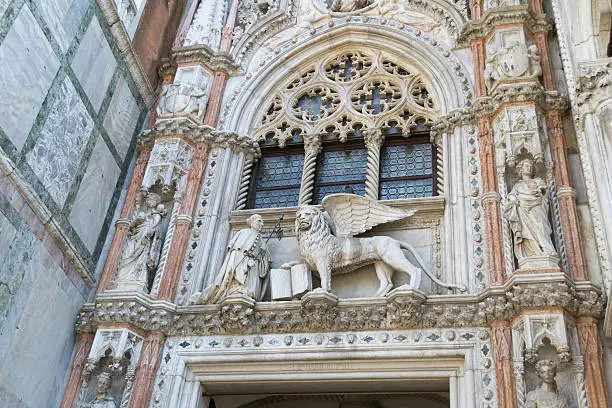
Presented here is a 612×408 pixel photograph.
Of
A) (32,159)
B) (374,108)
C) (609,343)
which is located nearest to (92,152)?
(32,159)

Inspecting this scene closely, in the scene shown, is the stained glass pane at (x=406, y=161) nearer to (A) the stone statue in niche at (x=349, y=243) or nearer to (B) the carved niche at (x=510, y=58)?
(A) the stone statue in niche at (x=349, y=243)

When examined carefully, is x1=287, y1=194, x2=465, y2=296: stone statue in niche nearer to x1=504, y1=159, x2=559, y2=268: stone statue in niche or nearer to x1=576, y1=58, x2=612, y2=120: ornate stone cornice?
x1=504, y1=159, x2=559, y2=268: stone statue in niche

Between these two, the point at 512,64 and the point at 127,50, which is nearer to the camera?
the point at 512,64

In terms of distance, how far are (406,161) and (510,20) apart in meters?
2.56

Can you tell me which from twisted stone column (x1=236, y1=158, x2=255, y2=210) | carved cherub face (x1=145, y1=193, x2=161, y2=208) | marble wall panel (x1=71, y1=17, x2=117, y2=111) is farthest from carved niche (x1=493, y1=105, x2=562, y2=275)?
marble wall panel (x1=71, y1=17, x2=117, y2=111)

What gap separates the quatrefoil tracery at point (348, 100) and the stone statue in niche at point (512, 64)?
1.07 metres

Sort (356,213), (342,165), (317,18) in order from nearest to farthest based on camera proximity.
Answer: (356,213)
(342,165)
(317,18)

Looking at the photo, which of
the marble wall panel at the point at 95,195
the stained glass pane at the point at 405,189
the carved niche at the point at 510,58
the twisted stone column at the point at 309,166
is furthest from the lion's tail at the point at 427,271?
the marble wall panel at the point at 95,195

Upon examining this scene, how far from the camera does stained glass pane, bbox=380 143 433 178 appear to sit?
411 inches

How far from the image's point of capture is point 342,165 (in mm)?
10859

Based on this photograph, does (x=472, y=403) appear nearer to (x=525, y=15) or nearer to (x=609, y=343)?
(x=609, y=343)

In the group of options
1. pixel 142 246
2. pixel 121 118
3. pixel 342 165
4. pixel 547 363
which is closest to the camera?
pixel 547 363

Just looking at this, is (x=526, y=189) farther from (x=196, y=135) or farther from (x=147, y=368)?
(x=147, y=368)

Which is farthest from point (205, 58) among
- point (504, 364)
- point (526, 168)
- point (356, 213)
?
point (504, 364)
